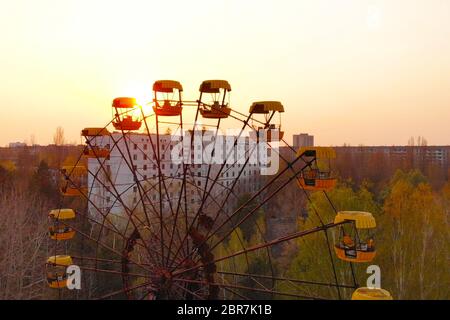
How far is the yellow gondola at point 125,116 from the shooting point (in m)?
11.4

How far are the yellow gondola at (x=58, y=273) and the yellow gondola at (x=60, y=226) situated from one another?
3.59 feet

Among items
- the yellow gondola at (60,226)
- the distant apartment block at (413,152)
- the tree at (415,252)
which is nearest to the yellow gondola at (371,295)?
the tree at (415,252)

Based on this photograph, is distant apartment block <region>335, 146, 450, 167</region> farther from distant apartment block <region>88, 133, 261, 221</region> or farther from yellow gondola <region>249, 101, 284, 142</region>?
yellow gondola <region>249, 101, 284, 142</region>

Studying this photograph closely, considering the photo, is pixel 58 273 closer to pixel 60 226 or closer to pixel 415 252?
pixel 60 226

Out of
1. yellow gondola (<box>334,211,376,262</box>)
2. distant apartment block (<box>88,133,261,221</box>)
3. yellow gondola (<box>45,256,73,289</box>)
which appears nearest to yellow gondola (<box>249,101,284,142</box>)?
yellow gondola (<box>334,211,376,262</box>)

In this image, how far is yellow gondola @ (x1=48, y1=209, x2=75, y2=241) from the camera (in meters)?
14.0

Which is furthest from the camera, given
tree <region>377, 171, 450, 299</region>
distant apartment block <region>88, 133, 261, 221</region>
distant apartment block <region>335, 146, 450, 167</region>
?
distant apartment block <region>335, 146, 450, 167</region>

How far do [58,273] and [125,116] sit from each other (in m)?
5.50

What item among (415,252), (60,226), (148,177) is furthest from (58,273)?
(148,177)

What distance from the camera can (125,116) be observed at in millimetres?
13867

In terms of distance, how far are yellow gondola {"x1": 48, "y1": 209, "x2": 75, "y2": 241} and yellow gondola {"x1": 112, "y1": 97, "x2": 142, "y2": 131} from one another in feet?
11.4

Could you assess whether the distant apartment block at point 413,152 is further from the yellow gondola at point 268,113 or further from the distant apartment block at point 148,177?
the yellow gondola at point 268,113

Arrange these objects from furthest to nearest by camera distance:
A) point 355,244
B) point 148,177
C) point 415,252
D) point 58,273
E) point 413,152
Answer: point 413,152 → point 148,177 → point 415,252 → point 58,273 → point 355,244
